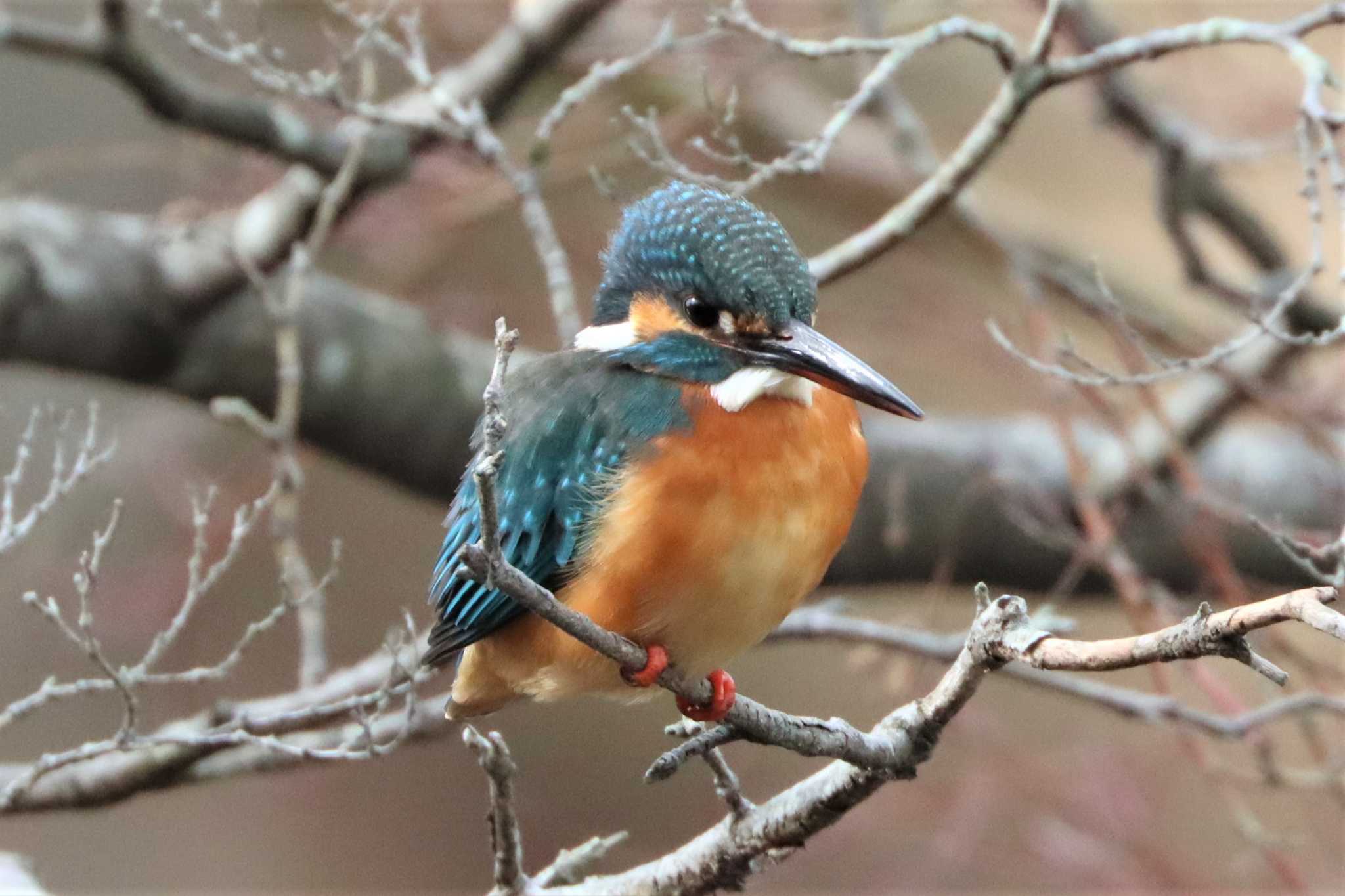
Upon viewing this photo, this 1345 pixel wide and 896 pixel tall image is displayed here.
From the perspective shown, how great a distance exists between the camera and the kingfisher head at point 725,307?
129 cm

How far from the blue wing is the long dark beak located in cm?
10

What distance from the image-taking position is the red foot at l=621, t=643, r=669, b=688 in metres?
1.29

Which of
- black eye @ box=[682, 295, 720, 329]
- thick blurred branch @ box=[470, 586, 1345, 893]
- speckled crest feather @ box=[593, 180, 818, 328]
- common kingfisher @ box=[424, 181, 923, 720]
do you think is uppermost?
speckled crest feather @ box=[593, 180, 818, 328]

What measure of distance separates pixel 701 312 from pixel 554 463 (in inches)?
8.3

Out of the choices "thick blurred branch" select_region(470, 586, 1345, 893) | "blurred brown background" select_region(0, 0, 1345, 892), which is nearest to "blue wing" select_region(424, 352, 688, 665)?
"thick blurred branch" select_region(470, 586, 1345, 893)

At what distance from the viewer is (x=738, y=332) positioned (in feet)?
4.32

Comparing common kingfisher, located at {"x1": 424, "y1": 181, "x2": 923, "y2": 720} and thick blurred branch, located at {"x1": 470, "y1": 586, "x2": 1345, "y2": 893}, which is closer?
thick blurred branch, located at {"x1": 470, "y1": 586, "x2": 1345, "y2": 893}

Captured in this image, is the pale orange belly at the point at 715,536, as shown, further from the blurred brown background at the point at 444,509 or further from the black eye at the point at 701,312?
the blurred brown background at the point at 444,509

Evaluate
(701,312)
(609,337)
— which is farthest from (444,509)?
(701,312)

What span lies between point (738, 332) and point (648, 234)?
0.16m

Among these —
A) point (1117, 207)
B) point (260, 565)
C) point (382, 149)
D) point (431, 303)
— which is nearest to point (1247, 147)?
point (382, 149)

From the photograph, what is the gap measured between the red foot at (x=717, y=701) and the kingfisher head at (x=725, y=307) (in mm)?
264

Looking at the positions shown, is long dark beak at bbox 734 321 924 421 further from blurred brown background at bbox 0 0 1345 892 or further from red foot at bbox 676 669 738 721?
blurred brown background at bbox 0 0 1345 892

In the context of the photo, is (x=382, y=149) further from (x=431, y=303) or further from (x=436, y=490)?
(x=431, y=303)
